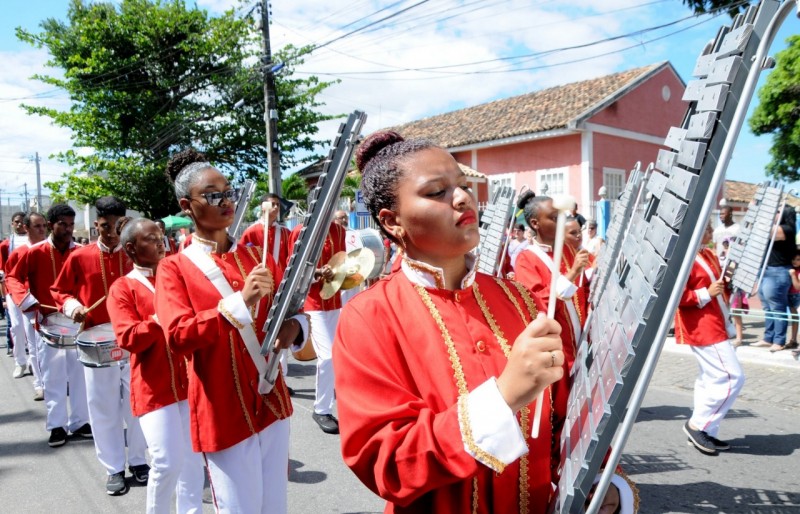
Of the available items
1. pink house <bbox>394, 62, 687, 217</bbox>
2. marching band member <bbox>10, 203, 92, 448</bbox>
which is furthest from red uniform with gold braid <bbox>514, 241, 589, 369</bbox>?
pink house <bbox>394, 62, 687, 217</bbox>

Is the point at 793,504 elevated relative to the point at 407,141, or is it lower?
lower

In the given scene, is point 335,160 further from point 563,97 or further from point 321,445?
point 563,97

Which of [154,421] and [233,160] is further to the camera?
[233,160]

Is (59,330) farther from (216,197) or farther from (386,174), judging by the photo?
(386,174)

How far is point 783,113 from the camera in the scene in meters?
13.0

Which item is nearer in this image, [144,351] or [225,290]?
[225,290]

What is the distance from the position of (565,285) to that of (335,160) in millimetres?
2021

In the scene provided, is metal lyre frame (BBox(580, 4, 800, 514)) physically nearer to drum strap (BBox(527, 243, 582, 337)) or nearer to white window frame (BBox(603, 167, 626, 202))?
drum strap (BBox(527, 243, 582, 337))

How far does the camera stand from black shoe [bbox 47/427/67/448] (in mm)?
5871

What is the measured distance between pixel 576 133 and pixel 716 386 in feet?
55.5

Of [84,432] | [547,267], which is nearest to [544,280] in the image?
[547,267]

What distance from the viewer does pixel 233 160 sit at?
88.5 feet

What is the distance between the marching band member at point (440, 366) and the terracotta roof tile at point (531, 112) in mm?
18828

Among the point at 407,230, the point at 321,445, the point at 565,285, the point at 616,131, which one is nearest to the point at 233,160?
the point at 616,131
